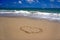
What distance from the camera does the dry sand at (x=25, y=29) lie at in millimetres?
823

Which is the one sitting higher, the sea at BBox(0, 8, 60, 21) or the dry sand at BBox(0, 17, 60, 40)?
the sea at BBox(0, 8, 60, 21)

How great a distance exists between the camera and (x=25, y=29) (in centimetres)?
84

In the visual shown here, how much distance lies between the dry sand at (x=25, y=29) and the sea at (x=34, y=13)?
31 millimetres

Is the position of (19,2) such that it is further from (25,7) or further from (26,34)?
(26,34)

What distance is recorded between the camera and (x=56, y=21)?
2.62 feet

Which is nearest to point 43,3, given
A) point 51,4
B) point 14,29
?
point 51,4

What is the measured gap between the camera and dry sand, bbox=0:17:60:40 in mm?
823

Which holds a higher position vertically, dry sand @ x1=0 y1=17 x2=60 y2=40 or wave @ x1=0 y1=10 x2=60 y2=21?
wave @ x1=0 y1=10 x2=60 y2=21

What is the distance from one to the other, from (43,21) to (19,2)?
0.21 m

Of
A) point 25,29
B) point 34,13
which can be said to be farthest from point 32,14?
point 25,29

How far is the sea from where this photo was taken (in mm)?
797

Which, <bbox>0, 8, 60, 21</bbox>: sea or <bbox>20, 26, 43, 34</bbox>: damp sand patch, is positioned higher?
<bbox>0, 8, 60, 21</bbox>: sea

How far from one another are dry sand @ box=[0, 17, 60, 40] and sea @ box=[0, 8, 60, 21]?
3 cm

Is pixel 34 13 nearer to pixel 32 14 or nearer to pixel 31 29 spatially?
pixel 32 14
